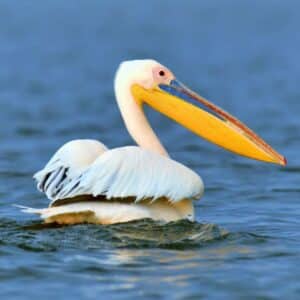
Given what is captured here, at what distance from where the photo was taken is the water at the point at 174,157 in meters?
6.58

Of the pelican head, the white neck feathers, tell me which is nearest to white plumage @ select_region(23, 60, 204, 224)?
the white neck feathers

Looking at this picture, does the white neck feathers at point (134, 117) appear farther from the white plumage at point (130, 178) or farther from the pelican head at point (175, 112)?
the white plumage at point (130, 178)

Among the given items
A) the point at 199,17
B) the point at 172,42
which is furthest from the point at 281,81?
the point at 199,17

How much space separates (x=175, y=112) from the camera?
8.09 metres

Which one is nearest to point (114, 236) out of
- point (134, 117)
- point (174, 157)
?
point (134, 117)

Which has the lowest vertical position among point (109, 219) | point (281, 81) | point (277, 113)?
point (109, 219)

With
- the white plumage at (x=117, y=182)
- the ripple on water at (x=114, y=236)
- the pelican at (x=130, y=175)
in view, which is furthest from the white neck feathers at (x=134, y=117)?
the ripple on water at (x=114, y=236)

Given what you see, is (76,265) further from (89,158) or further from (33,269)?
(89,158)

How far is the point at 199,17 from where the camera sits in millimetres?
38125

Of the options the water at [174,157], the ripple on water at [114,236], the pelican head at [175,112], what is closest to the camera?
the water at [174,157]

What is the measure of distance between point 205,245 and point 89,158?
89 centimetres

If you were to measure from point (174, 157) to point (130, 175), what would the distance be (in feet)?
15.3

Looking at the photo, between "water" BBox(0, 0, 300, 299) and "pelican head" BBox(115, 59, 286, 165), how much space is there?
56cm

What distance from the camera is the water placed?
6.58m
